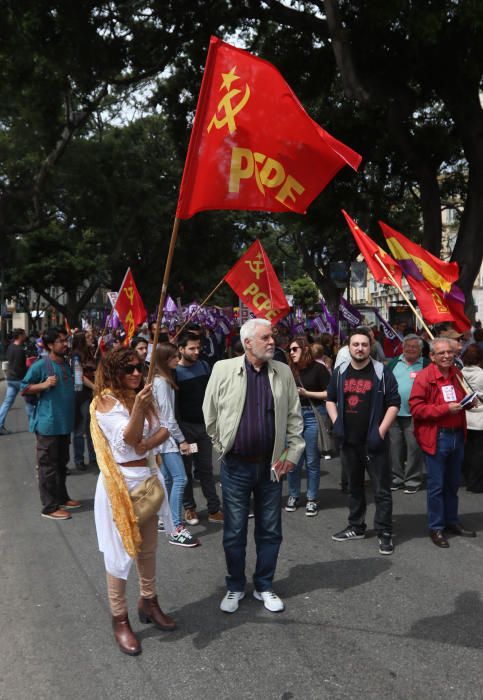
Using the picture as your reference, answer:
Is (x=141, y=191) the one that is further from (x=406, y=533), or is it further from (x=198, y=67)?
(x=406, y=533)

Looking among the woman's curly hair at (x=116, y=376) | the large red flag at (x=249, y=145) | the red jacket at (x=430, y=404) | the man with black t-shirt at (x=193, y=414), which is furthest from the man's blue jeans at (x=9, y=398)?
the large red flag at (x=249, y=145)

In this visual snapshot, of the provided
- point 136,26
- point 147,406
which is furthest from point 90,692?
point 136,26

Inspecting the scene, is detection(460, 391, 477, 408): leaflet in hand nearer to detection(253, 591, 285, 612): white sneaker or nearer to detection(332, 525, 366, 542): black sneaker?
detection(332, 525, 366, 542): black sneaker

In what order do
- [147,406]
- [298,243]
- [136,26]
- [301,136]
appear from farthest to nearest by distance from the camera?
[298,243]
[136,26]
[301,136]
[147,406]

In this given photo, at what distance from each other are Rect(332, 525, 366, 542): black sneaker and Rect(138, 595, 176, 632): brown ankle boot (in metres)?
2.10

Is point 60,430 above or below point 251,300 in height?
below

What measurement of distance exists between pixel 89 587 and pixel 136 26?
43.6 ft

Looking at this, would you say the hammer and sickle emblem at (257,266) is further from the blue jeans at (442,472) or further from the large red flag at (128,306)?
the blue jeans at (442,472)

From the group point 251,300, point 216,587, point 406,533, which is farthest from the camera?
point 251,300

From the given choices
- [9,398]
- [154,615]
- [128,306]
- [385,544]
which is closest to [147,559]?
[154,615]

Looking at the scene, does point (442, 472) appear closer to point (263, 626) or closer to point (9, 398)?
point (263, 626)

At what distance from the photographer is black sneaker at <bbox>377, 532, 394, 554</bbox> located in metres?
5.46

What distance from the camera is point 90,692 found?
11.1 ft

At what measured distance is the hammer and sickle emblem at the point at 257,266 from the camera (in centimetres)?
1097
